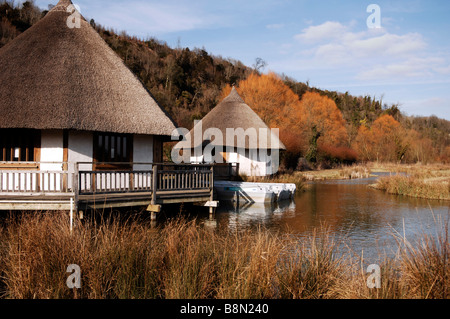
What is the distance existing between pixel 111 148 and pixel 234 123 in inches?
553

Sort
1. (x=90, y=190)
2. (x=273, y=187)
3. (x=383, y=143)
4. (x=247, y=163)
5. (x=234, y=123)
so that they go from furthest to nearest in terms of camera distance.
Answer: (x=383, y=143)
(x=234, y=123)
(x=247, y=163)
(x=273, y=187)
(x=90, y=190)

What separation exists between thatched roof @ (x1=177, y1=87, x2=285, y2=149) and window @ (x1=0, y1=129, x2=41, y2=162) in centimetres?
1365

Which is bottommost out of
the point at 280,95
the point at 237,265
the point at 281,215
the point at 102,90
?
the point at 281,215

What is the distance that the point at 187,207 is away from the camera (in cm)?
1827

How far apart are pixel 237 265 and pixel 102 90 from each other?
10.6 metres

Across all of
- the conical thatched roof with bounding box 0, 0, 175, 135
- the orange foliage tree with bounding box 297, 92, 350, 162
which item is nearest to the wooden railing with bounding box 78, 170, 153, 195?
the conical thatched roof with bounding box 0, 0, 175, 135

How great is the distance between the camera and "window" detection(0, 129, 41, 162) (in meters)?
13.3

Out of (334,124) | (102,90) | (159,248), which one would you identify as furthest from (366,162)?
(159,248)

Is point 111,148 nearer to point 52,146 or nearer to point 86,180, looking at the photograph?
point 86,180

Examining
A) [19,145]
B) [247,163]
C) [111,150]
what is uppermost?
[19,145]

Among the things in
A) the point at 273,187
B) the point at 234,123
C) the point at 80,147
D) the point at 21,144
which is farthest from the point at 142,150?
the point at 234,123

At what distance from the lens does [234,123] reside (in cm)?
2744

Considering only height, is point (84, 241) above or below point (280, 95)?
below
